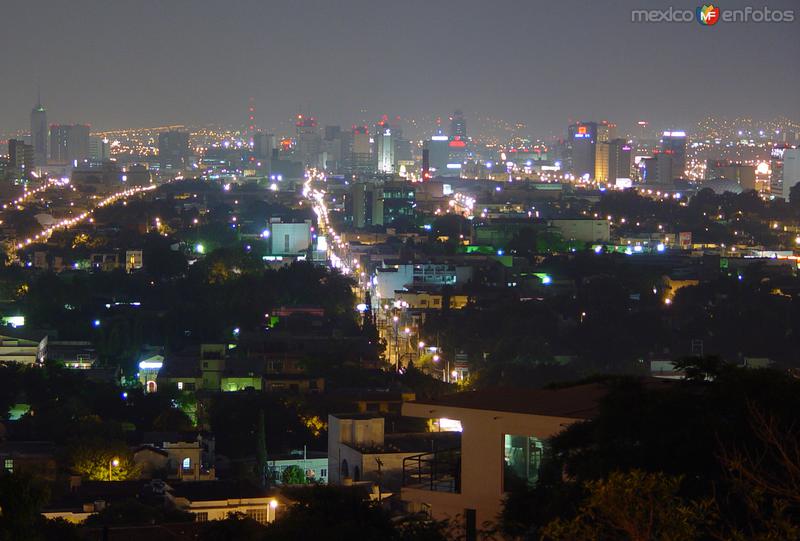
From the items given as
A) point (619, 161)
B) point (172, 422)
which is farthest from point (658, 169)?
point (172, 422)

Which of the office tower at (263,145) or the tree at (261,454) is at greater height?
the office tower at (263,145)

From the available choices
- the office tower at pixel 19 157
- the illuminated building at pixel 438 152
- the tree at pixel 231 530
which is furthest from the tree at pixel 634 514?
the illuminated building at pixel 438 152

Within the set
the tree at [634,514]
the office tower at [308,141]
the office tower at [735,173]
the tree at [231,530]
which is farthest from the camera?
the office tower at [308,141]

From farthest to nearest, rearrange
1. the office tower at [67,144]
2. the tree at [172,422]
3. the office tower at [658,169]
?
the office tower at [67,144] → the office tower at [658,169] → the tree at [172,422]

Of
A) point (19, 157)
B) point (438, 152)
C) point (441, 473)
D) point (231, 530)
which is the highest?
point (438, 152)

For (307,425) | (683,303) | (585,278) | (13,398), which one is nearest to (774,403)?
(307,425)

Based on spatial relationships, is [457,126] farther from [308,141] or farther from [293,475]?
[293,475]

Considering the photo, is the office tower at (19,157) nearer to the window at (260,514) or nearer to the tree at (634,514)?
the window at (260,514)

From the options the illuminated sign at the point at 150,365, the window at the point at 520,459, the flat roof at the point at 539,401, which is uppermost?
the flat roof at the point at 539,401

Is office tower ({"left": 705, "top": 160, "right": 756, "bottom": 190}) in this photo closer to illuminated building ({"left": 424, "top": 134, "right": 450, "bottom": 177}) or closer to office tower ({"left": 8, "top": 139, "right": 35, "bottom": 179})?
illuminated building ({"left": 424, "top": 134, "right": 450, "bottom": 177})
